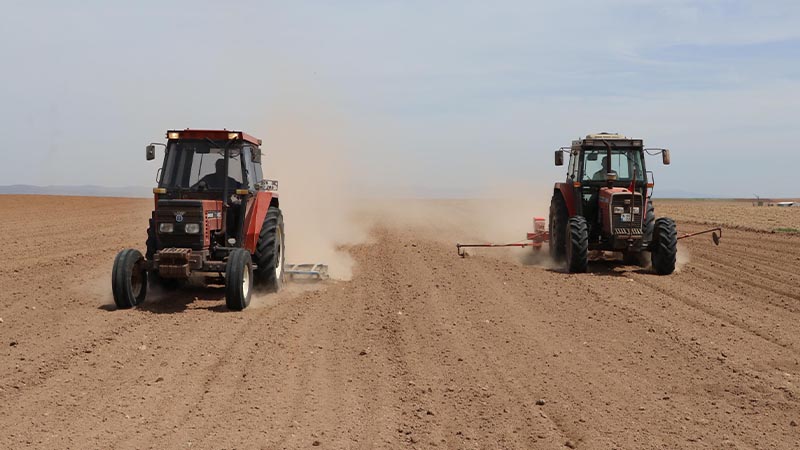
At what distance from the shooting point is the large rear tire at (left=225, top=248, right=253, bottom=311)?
9.90 metres

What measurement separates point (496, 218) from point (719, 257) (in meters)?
13.7

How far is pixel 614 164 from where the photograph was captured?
49.1ft

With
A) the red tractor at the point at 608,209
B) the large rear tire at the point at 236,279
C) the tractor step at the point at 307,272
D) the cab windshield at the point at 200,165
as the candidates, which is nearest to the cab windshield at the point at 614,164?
the red tractor at the point at 608,209

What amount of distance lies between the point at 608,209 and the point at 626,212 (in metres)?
0.31

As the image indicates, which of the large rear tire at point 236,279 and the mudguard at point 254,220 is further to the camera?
the mudguard at point 254,220

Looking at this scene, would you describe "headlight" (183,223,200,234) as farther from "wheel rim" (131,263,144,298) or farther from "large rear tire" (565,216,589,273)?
"large rear tire" (565,216,589,273)

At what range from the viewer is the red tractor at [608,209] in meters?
13.9

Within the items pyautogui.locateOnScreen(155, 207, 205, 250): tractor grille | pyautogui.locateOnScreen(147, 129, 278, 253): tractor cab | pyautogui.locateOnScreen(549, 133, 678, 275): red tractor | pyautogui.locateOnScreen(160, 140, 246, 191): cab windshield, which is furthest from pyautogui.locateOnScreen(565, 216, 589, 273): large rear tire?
pyautogui.locateOnScreen(155, 207, 205, 250): tractor grille

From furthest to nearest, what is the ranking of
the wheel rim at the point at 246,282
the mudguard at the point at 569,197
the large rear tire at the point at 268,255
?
the mudguard at the point at 569,197 < the large rear tire at the point at 268,255 < the wheel rim at the point at 246,282

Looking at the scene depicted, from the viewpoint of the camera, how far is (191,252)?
33.5 ft

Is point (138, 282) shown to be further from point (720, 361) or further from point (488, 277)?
point (720, 361)

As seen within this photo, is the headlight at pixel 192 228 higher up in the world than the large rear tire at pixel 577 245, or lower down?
higher up

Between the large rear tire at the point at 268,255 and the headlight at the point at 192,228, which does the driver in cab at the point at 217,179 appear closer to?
the large rear tire at the point at 268,255

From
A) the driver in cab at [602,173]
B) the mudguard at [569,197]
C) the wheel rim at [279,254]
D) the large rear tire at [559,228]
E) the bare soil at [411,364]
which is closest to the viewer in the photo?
the bare soil at [411,364]
